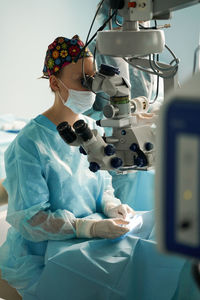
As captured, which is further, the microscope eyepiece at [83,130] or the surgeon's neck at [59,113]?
the surgeon's neck at [59,113]

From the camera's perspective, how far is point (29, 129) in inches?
73.4

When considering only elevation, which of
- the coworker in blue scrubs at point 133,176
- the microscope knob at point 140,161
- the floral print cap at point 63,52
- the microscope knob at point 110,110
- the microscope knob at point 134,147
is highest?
the floral print cap at point 63,52

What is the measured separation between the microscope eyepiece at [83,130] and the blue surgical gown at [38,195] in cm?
57

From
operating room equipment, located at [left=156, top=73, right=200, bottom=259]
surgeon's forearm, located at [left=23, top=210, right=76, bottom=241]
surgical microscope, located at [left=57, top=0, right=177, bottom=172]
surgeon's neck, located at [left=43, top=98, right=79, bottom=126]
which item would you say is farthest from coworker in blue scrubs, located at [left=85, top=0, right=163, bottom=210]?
operating room equipment, located at [left=156, top=73, right=200, bottom=259]

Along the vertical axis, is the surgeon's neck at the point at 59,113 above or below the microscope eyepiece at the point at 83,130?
below

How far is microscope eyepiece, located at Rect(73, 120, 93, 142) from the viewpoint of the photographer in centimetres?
126

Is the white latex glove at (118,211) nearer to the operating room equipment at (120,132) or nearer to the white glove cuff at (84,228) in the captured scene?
the white glove cuff at (84,228)

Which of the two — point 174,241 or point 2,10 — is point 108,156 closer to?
point 174,241

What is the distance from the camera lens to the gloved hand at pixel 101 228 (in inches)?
66.7

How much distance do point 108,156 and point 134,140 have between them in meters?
0.09

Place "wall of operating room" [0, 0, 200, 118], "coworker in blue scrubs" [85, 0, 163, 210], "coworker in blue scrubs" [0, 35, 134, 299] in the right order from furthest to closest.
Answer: "wall of operating room" [0, 0, 200, 118]
"coworker in blue scrubs" [85, 0, 163, 210]
"coworker in blue scrubs" [0, 35, 134, 299]

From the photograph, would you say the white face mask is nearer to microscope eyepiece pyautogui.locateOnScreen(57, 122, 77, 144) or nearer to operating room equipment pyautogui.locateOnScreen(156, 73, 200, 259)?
microscope eyepiece pyautogui.locateOnScreen(57, 122, 77, 144)

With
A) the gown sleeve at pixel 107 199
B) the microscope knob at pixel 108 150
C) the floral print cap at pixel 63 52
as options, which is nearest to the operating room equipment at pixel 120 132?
the microscope knob at pixel 108 150

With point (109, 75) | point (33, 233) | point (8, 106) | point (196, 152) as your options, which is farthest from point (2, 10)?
point (196, 152)
